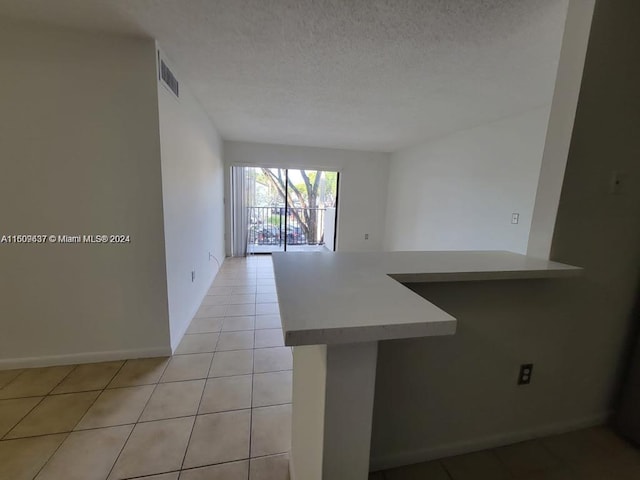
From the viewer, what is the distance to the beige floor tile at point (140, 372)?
5.98ft

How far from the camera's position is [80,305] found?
76.4 inches

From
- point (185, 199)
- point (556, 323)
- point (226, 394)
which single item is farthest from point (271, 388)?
point (185, 199)

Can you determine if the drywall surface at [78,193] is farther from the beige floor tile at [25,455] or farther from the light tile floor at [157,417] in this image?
the beige floor tile at [25,455]

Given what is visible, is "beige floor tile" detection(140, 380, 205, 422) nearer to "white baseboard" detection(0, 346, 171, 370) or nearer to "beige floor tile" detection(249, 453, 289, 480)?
"white baseboard" detection(0, 346, 171, 370)

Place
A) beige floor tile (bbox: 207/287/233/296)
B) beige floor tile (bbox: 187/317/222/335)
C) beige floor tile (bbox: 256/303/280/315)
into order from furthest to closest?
beige floor tile (bbox: 207/287/233/296)
beige floor tile (bbox: 256/303/280/315)
beige floor tile (bbox: 187/317/222/335)

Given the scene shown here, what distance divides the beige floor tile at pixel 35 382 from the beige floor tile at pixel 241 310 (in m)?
1.28

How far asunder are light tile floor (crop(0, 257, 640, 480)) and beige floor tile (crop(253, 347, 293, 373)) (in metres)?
0.01

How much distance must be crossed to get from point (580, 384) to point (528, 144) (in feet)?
7.34

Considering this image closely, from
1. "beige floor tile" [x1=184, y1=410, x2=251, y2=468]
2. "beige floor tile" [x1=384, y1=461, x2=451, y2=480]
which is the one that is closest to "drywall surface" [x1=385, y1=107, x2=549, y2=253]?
"beige floor tile" [x1=384, y1=461, x2=451, y2=480]

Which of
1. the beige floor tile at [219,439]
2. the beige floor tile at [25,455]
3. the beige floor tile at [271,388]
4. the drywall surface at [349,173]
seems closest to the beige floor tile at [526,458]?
the beige floor tile at [271,388]

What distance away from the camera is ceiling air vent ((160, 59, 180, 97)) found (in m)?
1.89

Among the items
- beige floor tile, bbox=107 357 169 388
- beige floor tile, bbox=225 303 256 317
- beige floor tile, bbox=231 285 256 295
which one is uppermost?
beige floor tile, bbox=231 285 256 295

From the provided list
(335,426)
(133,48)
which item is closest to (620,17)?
(335,426)

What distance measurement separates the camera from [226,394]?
1.76 meters
